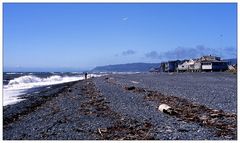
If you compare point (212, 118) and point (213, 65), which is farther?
point (213, 65)

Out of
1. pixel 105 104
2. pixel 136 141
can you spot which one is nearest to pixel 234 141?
pixel 136 141

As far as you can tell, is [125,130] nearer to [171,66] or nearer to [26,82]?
[26,82]

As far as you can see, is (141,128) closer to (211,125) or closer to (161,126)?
(161,126)

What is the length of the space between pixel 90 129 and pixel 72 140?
124 centimetres

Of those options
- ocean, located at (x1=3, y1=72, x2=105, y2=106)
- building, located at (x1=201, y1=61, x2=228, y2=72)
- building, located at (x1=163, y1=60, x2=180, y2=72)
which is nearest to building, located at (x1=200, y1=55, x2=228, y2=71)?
building, located at (x1=201, y1=61, x2=228, y2=72)

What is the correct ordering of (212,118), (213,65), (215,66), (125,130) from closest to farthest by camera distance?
(125,130), (212,118), (215,66), (213,65)

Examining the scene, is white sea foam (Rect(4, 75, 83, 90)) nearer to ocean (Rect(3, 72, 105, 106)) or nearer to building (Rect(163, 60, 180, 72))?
ocean (Rect(3, 72, 105, 106))

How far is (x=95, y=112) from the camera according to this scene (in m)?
15.6

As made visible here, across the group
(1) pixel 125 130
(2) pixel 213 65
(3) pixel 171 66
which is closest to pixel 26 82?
(2) pixel 213 65

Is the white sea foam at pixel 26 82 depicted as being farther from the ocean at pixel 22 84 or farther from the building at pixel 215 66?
the building at pixel 215 66

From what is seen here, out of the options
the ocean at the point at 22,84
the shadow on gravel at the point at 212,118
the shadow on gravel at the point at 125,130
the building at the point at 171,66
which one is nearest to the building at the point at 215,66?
the building at the point at 171,66

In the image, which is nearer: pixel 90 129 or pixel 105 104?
pixel 90 129

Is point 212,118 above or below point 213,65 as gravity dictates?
above

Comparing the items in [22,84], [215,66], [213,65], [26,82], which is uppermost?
[213,65]
